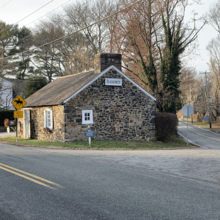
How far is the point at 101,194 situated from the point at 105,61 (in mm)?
15020

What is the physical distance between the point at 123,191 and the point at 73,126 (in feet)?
40.5

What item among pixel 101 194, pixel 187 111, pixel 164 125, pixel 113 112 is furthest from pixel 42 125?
pixel 101 194

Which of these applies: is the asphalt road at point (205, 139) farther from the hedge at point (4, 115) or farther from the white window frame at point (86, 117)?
the hedge at point (4, 115)

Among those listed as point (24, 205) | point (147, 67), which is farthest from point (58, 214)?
point (147, 67)

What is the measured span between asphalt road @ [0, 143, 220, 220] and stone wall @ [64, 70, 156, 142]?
30.2ft

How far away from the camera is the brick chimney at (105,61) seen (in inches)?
794

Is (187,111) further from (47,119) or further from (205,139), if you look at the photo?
(205,139)

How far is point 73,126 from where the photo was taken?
18.5 m

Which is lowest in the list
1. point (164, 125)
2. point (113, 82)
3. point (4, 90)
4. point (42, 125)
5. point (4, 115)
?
point (164, 125)

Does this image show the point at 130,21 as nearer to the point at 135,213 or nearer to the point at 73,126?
the point at 73,126

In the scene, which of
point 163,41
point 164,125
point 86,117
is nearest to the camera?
point 86,117

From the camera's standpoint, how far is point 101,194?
621cm

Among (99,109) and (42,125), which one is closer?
(99,109)

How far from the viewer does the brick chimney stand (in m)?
20.2
